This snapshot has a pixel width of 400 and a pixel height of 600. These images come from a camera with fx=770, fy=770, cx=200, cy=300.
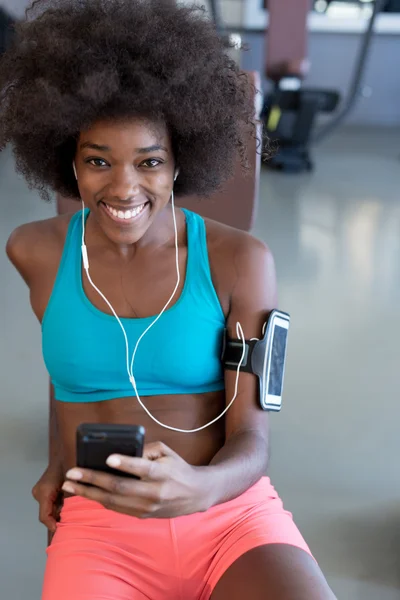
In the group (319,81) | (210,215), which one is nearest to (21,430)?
(210,215)

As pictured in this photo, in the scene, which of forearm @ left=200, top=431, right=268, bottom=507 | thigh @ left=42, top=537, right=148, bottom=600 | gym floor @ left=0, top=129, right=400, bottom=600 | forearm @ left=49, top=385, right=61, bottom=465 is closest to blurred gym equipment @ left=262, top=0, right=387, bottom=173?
gym floor @ left=0, top=129, right=400, bottom=600

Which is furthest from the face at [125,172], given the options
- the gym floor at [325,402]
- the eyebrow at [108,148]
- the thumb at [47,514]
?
the gym floor at [325,402]

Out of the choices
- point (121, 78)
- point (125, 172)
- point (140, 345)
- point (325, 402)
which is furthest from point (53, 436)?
point (325, 402)

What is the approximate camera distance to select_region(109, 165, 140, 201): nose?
1217 mm

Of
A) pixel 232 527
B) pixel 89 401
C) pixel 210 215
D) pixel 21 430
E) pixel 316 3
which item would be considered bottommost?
pixel 21 430

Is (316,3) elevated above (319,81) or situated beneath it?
A: elevated above

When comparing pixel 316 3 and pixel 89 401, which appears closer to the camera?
pixel 89 401

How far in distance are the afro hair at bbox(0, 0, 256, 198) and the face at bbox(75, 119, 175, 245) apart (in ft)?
0.08

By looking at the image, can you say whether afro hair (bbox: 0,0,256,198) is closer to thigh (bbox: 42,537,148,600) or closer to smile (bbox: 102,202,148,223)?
smile (bbox: 102,202,148,223)

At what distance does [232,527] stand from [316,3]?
7090mm

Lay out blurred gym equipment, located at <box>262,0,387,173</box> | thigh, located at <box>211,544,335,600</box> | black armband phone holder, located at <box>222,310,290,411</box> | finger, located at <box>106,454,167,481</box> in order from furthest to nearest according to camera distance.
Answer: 1. blurred gym equipment, located at <box>262,0,387,173</box>
2. black armband phone holder, located at <box>222,310,290,411</box>
3. thigh, located at <box>211,544,335,600</box>
4. finger, located at <box>106,454,167,481</box>

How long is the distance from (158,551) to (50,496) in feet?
1.02

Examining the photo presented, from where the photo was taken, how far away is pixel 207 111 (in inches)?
51.2

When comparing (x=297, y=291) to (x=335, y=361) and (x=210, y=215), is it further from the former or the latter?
(x=210, y=215)
